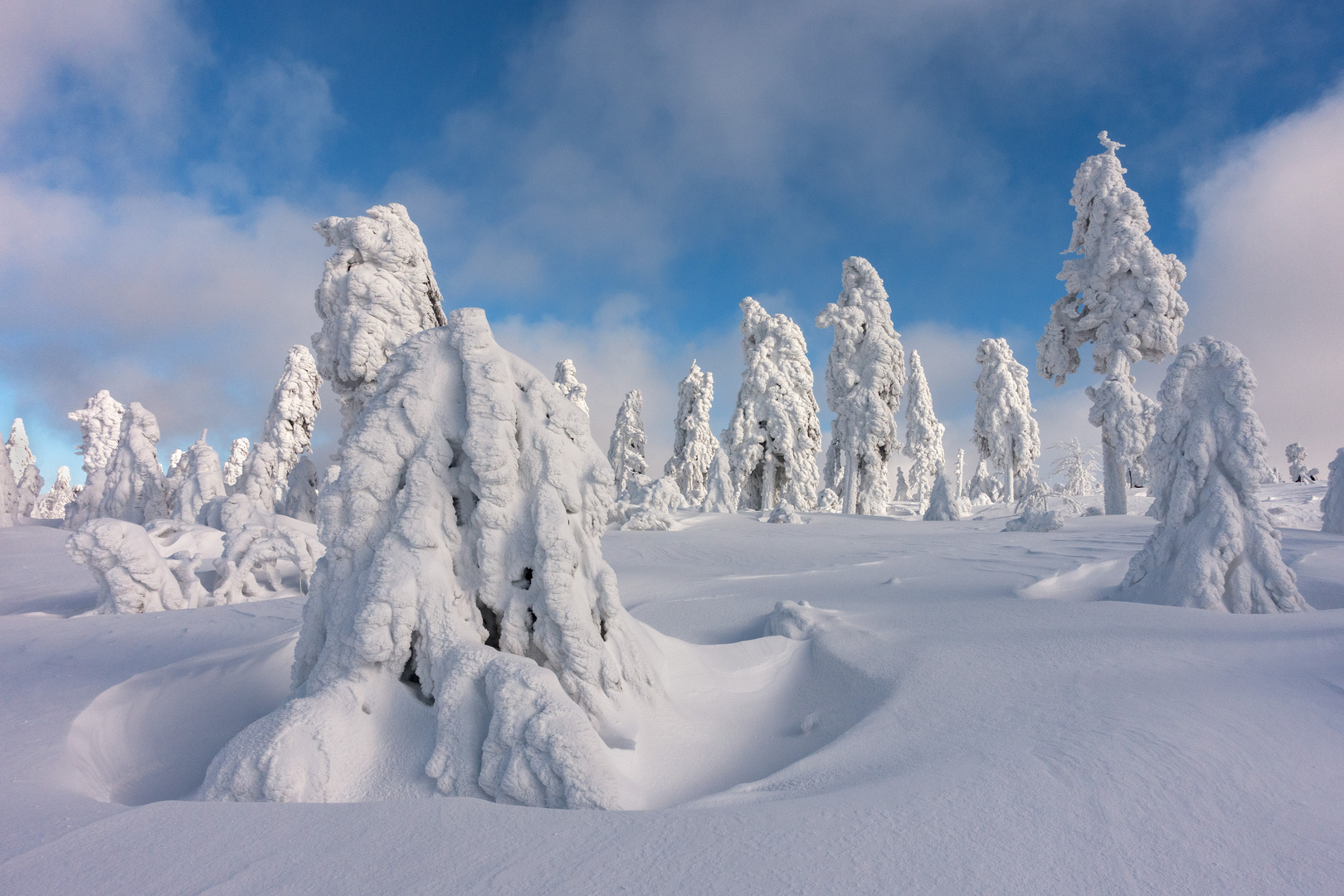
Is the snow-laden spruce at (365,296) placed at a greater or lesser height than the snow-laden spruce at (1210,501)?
greater

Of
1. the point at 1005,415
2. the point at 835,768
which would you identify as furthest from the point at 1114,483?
the point at 835,768

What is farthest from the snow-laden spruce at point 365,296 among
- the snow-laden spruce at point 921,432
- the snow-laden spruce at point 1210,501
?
the snow-laden spruce at point 921,432

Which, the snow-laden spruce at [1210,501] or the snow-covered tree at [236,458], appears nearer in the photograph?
the snow-laden spruce at [1210,501]

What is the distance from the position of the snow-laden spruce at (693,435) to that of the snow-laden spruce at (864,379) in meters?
9.85

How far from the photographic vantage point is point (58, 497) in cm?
3856

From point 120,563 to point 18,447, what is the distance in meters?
33.8

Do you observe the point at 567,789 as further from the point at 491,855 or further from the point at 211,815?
the point at 211,815

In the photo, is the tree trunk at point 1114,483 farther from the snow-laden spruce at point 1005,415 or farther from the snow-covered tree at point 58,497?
the snow-covered tree at point 58,497

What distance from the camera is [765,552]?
10641 millimetres

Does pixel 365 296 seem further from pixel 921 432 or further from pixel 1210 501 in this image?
pixel 921 432

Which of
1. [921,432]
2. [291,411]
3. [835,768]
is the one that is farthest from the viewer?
[921,432]

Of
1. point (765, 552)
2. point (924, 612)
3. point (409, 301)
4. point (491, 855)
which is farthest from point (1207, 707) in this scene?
point (409, 301)

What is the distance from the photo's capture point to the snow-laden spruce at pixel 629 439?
101 ft

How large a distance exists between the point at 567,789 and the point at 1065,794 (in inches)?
75.2
